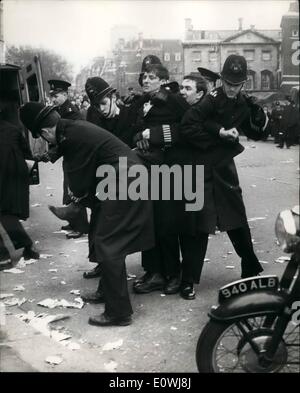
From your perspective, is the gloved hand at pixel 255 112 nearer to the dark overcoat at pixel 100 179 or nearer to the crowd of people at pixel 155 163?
the crowd of people at pixel 155 163

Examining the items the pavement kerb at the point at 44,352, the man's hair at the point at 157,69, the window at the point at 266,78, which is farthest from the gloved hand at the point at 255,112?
the window at the point at 266,78

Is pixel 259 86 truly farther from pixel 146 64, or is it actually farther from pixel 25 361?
pixel 25 361

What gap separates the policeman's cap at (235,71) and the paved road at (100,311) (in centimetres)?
187

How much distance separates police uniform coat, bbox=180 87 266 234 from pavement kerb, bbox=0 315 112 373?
4.74 ft

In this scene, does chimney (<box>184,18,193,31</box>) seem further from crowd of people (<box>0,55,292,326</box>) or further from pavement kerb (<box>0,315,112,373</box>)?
pavement kerb (<box>0,315,112,373</box>)

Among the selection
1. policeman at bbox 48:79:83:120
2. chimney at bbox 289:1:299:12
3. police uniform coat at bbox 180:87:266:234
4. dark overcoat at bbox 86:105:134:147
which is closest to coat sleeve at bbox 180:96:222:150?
police uniform coat at bbox 180:87:266:234

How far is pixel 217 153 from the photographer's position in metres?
5.05

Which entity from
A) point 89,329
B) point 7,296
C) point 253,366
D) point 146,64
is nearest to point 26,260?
point 7,296

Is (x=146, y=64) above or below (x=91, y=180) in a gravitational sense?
above

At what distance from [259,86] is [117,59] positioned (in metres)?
3.68

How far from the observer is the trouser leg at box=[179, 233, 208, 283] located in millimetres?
5121

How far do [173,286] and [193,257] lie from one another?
1.28 feet

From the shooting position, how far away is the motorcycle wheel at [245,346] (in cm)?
347

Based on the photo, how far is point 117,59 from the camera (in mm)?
6555
